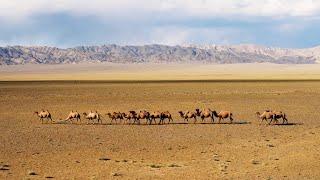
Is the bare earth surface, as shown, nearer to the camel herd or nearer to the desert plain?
the desert plain

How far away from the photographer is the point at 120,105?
4466 centimetres

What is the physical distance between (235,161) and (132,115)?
12095 millimetres

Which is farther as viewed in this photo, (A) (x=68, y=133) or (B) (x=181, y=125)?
(B) (x=181, y=125)

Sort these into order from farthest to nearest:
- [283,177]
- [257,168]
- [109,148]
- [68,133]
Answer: [68,133] < [109,148] < [257,168] < [283,177]

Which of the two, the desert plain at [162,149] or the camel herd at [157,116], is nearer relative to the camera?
the desert plain at [162,149]

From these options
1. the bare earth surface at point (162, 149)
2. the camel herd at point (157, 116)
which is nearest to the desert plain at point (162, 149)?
the bare earth surface at point (162, 149)

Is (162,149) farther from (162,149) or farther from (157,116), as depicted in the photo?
(157,116)

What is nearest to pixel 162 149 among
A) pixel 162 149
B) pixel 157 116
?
pixel 162 149

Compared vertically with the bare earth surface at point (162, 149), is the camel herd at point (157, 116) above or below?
above

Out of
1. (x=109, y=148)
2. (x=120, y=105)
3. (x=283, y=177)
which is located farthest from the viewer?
(x=120, y=105)

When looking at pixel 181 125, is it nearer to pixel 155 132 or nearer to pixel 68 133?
pixel 155 132

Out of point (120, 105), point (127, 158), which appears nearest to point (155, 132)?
point (127, 158)

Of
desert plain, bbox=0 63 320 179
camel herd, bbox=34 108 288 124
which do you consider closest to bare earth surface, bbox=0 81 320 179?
desert plain, bbox=0 63 320 179

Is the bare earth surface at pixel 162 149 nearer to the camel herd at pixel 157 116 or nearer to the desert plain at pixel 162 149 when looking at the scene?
the desert plain at pixel 162 149
